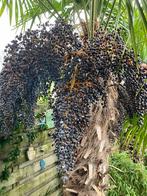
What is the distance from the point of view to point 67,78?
1.51m

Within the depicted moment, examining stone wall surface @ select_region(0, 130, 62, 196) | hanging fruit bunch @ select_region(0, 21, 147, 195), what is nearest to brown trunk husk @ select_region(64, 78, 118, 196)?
hanging fruit bunch @ select_region(0, 21, 147, 195)

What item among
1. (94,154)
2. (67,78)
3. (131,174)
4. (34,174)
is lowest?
(131,174)

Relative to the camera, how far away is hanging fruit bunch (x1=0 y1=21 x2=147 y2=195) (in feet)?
4.71

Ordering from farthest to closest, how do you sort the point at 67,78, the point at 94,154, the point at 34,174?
the point at 34,174 → the point at 94,154 → the point at 67,78

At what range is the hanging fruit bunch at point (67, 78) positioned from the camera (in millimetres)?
1435

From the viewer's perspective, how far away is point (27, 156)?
9.57 feet

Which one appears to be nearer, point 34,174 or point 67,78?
point 67,78

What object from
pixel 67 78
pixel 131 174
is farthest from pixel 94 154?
pixel 131 174

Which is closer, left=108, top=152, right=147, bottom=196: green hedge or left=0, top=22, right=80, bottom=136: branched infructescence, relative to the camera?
left=0, top=22, right=80, bottom=136: branched infructescence

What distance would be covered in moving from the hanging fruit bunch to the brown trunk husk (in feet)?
0.49

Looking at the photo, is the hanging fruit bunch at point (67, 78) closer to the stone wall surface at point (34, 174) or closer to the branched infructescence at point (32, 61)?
the branched infructescence at point (32, 61)

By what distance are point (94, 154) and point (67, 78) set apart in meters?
0.60

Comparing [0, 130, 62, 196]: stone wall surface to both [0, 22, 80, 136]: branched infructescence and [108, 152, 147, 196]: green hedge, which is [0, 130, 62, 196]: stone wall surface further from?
[0, 22, 80, 136]: branched infructescence

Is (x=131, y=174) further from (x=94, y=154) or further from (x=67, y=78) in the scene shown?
(x=67, y=78)
